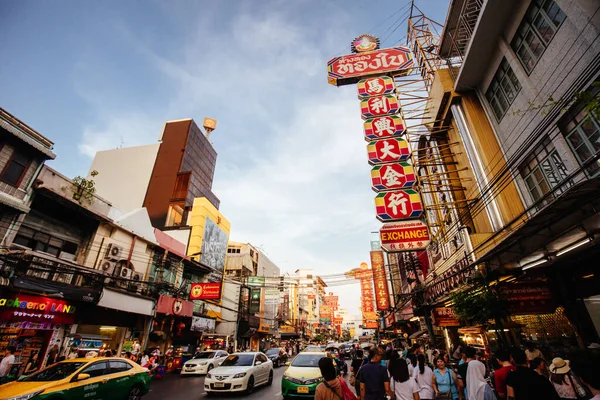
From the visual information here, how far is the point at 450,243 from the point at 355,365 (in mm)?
10783

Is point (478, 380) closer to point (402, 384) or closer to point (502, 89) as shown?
point (402, 384)

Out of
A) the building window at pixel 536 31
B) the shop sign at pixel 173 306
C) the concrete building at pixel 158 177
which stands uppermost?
the concrete building at pixel 158 177

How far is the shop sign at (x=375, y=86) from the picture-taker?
15102 millimetres

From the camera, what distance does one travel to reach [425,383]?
19.3 feet

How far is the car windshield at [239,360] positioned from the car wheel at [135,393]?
10.1ft

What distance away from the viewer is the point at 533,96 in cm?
941

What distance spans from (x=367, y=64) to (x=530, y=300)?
46.3 feet

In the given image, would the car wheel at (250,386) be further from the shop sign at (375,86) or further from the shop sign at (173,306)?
the shop sign at (375,86)

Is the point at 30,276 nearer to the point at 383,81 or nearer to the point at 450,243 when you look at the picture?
the point at 383,81

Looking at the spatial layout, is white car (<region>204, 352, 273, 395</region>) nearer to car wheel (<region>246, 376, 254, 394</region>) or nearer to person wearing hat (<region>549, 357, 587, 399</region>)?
car wheel (<region>246, 376, 254, 394</region>)

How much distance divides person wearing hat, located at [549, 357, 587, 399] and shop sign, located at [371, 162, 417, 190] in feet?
25.6

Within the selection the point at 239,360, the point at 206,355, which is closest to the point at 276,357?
the point at 206,355

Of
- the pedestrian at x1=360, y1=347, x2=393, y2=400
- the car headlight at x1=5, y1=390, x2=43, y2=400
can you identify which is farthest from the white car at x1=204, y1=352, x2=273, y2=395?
the pedestrian at x1=360, y1=347, x2=393, y2=400

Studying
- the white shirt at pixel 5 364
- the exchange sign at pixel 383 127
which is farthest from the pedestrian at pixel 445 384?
the white shirt at pixel 5 364
